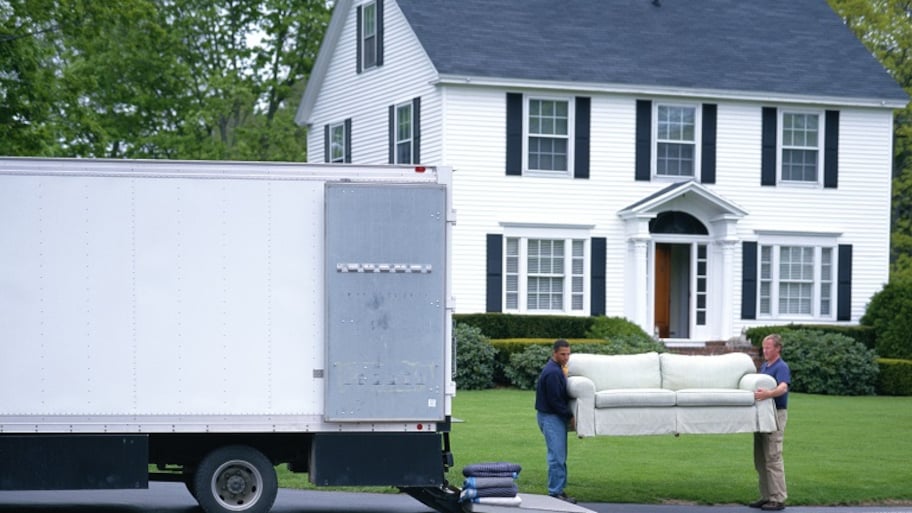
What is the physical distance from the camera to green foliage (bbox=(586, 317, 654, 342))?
104 ft

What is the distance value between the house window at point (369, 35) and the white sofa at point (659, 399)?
2101cm

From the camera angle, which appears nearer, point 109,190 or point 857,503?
point 109,190

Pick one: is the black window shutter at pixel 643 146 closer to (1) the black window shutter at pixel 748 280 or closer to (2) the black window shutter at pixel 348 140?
(1) the black window shutter at pixel 748 280

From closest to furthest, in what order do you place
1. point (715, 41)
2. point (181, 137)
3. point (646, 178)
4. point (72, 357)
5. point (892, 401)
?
point (72, 357) < point (892, 401) < point (646, 178) < point (715, 41) < point (181, 137)

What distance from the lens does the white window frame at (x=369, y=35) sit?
35.9 m

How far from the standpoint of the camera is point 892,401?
1174 inches

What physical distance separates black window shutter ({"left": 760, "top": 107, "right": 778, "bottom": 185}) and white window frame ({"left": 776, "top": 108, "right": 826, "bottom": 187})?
3.7 inches

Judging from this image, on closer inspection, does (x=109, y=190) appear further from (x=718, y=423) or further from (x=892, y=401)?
(x=892, y=401)

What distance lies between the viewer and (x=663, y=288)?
117 ft

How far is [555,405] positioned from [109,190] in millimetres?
5009

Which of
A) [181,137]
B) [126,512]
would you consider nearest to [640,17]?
[181,137]

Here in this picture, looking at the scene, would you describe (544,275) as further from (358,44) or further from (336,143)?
(336,143)

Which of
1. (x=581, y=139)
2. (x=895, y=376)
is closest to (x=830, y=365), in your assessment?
(x=895, y=376)

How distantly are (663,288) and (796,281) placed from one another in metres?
3.09
